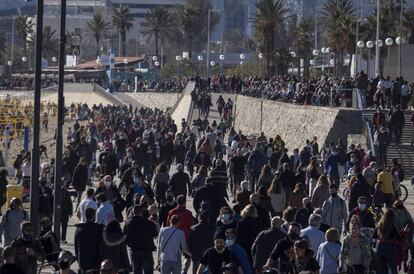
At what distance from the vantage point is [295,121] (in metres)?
52.8

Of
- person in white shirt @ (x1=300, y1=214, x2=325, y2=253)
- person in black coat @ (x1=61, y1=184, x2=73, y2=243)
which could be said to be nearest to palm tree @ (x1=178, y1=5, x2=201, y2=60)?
person in black coat @ (x1=61, y1=184, x2=73, y2=243)

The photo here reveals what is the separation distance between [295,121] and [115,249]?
34.5m

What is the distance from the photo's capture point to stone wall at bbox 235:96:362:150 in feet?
153

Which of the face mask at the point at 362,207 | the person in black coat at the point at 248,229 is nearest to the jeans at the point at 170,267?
the person in black coat at the point at 248,229

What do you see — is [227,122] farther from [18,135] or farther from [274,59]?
[274,59]

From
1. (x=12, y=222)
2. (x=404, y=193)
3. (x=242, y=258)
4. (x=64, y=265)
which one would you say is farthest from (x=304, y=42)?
(x=64, y=265)

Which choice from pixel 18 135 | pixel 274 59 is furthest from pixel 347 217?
pixel 274 59

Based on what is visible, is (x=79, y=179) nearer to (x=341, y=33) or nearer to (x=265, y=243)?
(x=265, y=243)

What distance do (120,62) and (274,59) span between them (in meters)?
49.7

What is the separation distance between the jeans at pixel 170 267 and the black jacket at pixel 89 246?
2.56 feet

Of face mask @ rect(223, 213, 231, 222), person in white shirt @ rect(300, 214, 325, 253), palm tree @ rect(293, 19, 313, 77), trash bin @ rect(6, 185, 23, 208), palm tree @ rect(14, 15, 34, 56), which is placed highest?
palm tree @ rect(14, 15, 34, 56)

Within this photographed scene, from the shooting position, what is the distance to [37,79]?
2228 cm

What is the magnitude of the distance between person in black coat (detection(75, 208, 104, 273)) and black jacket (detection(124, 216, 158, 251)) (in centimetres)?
46

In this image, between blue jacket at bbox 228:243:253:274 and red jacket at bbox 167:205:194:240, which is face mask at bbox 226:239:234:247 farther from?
red jacket at bbox 167:205:194:240
